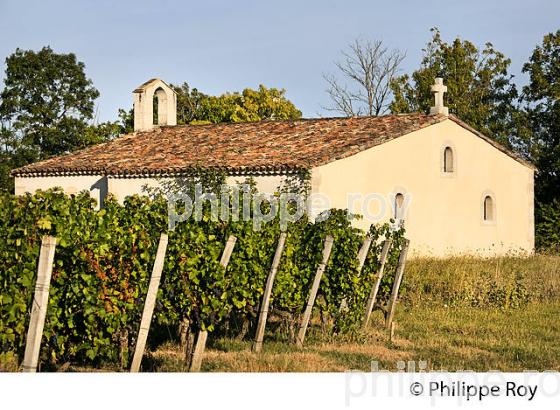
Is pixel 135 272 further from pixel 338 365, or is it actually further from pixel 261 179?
pixel 261 179

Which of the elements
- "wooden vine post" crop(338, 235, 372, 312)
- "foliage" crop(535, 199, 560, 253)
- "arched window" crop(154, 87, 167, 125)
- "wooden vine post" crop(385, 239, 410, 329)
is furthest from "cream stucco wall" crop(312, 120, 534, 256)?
"arched window" crop(154, 87, 167, 125)

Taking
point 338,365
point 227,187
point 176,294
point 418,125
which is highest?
point 418,125

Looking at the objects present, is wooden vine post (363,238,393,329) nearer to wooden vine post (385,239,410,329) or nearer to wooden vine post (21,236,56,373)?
wooden vine post (385,239,410,329)

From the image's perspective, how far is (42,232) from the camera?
9109 mm

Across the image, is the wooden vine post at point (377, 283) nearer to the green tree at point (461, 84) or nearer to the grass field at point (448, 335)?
the grass field at point (448, 335)

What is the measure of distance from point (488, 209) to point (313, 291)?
58.8 feet

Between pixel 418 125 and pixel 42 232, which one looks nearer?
pixel 42 232

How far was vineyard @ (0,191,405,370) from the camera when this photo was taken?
9078mm

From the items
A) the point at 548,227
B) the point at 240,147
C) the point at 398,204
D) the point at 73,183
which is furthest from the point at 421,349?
the point at 548,227

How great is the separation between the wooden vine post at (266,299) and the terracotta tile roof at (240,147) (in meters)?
11.0

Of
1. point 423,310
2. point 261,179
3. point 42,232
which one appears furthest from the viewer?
point 261,179

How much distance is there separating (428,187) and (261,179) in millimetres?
5579

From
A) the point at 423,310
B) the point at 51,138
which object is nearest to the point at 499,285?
the point at 423,310

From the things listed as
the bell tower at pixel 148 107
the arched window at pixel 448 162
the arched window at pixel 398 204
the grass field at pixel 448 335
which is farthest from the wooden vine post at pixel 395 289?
Result: the bell tower at pixel 148 107
